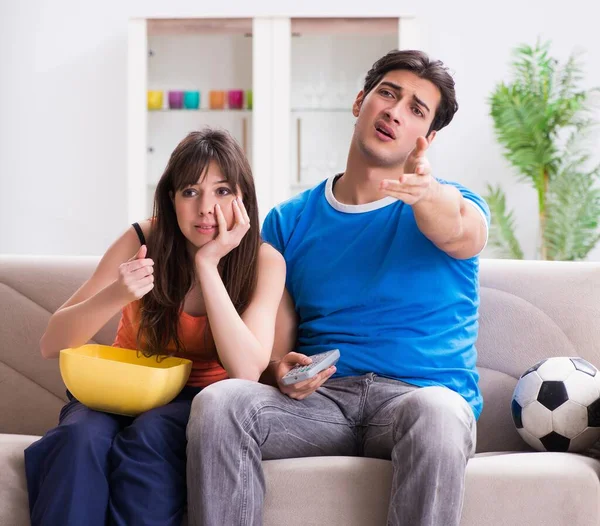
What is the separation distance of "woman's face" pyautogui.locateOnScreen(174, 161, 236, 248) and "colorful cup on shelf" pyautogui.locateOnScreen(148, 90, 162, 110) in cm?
283

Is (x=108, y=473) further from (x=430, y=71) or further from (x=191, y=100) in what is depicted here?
(x=191, y=100)

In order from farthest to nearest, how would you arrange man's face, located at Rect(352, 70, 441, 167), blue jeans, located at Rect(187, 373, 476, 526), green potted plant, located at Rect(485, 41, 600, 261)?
green potted plant, located at Rect(485, 41, 600, 261) < man's face, located at Rect(352, 70, 441, 167) < blue jeans, located at Rect(187, 373, 476, 526)

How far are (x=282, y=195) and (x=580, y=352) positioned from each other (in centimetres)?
261

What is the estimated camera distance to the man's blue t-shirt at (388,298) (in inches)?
71.2

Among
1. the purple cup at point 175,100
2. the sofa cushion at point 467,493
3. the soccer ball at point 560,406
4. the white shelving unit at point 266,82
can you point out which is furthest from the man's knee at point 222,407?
the purple cup at point 175,100

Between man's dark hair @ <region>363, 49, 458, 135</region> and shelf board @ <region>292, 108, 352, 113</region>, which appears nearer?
man's dark hair @ <region>363, 49, 458, 135</region>

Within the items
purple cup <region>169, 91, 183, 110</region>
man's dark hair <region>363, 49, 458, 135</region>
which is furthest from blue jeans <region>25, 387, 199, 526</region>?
Answer: purple cup <region>169, 91, 183, 110</region>

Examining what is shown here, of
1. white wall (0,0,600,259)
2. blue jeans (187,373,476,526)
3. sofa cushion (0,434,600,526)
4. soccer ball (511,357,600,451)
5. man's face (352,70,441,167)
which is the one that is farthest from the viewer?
white wall (0,0,600,259)

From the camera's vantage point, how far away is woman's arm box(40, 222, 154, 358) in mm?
1637

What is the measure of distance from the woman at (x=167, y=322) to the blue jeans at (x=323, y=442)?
0.28 ft

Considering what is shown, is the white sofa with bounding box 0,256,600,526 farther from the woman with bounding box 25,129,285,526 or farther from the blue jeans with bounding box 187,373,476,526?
the woman with bounding box 25,129,285,526

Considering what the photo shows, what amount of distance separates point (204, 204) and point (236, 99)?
2.86 m

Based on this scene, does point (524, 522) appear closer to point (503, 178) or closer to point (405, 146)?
point (405, 146)

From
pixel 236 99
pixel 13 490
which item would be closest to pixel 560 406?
pixel 13 490
